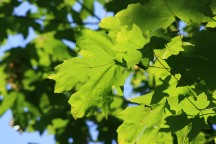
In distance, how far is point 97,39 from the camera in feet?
6.60

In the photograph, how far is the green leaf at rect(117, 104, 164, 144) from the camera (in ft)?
6.97

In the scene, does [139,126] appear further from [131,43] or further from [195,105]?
[131,43]

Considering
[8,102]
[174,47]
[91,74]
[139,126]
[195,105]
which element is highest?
[174,47]

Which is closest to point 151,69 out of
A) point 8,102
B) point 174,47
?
point 174,47

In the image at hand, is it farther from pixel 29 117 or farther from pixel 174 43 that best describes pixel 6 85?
pixel 174 43

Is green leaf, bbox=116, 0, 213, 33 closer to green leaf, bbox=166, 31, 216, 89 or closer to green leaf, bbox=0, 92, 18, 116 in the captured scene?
green leaf, bbox=166, 31, 216, 89

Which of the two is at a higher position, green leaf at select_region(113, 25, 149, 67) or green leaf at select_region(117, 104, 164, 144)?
green leaf at select_region(113, 25, 149, 67)

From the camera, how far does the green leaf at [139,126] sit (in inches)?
83.7

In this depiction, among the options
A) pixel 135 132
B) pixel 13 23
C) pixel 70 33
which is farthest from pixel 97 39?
pixel 13 23

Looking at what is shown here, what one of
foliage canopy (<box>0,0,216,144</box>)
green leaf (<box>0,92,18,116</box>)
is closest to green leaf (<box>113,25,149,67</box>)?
foliage canopy (<box>0,0,216,144</box>)

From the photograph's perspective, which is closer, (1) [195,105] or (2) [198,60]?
(2) [198,60]

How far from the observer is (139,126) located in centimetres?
215

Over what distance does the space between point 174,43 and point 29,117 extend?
315 centimetres

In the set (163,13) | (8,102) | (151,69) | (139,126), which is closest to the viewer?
(163,13)
